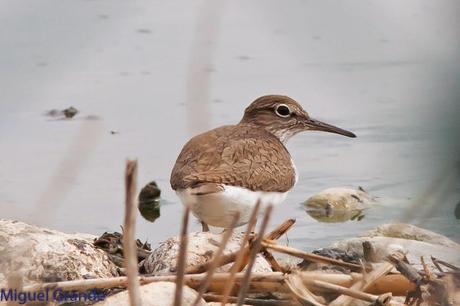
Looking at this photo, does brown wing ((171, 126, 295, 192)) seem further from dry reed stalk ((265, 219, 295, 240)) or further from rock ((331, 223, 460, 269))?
dry reed stalk ((265, 219, 295, 240))

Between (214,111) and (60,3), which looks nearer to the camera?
(60,3)

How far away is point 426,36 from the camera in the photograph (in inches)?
82.0

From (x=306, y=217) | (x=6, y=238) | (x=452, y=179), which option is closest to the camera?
(x=452, y=179)

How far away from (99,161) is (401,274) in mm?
4447

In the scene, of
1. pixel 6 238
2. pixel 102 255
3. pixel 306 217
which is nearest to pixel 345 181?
pixel 306 217

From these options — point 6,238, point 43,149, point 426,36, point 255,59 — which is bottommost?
point 43,149

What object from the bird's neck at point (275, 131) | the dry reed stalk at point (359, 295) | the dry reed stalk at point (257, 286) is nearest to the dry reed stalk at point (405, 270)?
the dry reed stalk at point (359, 295)

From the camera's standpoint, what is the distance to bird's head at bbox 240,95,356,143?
281 inches

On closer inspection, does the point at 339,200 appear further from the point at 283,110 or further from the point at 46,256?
the point at 46,256

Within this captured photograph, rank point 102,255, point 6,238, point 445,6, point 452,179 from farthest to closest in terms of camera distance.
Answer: point 102,255 → point 6,238 → point 452,179 → point 445,6

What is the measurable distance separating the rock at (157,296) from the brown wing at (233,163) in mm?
1324

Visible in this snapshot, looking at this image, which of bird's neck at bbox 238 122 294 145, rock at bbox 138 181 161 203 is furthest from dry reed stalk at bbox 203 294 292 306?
rock at bbox 138 181 161 203

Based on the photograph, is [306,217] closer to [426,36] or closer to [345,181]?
[345,181]

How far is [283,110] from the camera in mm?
7188
